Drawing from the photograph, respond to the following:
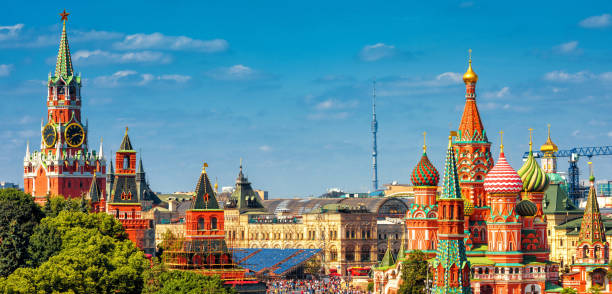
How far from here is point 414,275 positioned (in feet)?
399

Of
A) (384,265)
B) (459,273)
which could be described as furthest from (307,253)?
(459,273)

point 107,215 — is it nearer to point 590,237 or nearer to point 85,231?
point 85,231

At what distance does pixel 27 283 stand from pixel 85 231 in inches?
1184

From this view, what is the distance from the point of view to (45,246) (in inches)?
4557

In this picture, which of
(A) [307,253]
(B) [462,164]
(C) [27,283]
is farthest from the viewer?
(A) [307,253]

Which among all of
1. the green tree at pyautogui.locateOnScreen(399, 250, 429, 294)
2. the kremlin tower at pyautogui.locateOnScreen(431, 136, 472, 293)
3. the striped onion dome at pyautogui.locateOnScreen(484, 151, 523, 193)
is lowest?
the green tree at pyautogui.locateOnScreen(399, 250, 429, 294)

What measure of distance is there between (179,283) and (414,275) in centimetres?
3036

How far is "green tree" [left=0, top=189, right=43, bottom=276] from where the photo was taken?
11275 cm

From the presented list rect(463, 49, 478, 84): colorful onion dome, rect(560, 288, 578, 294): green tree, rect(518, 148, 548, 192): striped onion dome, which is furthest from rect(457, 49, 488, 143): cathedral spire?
rect(560, 288, 578, 294): green tree

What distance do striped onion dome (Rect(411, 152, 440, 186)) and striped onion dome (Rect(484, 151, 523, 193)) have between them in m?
9.88

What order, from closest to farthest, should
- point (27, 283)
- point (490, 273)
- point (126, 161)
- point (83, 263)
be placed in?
point (27, 283) < point (83, 263) < point (490, 273) < point (126, 161)

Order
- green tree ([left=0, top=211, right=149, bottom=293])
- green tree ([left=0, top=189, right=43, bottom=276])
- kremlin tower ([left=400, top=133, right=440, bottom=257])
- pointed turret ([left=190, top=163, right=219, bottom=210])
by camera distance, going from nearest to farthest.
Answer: green tree ([left=0, top=211, right=149, bottom=293]) → green tree ([left=0, top=189, right=43, bottom=276]) → pointed turret ([left=190, top=163, right=219, bottom=210]) → kremlin tower ([left=400, top=133, right=440, bottom=257])

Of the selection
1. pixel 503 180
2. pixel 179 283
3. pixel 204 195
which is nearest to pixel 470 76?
pixel 503 180

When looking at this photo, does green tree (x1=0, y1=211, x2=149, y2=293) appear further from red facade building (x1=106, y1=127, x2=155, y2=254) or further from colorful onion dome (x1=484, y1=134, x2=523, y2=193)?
colorful onion dome (x1=484, y1=134, x2=523, y2=193)
